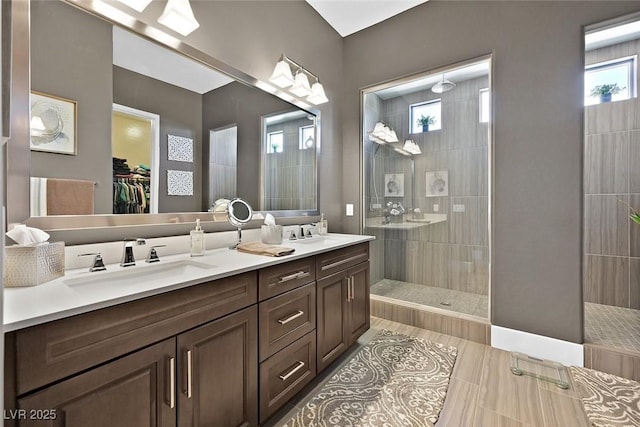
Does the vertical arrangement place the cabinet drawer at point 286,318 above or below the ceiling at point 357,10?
below

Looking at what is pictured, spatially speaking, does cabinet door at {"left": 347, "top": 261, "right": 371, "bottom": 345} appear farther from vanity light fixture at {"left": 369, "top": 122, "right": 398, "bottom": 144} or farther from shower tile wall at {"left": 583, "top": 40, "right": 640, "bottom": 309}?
shower tile wall at {"left": 583, "top": 40, "right": 640, "bottom": 309}

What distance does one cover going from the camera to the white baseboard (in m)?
1.89

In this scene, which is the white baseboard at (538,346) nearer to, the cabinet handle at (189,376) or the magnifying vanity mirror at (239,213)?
the magnifying vanity mirror at (239,213)

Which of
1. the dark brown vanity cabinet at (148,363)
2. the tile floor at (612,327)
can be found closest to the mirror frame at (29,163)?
the dark brown vanity cabinet at (148,363)

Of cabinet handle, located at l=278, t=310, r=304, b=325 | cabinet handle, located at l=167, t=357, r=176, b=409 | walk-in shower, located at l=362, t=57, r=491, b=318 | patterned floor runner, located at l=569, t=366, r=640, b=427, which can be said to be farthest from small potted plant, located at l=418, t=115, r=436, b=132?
cabinet handle, located at l=167, t=357, r=176, b=409

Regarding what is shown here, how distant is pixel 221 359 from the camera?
1.11 metres

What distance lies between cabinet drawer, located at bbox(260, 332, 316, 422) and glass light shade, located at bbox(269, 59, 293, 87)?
6.01 feet

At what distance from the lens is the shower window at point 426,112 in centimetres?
302

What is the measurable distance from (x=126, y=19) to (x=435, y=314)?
290 cm

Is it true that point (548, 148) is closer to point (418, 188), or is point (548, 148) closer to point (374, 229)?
point (418, 188)

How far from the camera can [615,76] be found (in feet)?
9.14

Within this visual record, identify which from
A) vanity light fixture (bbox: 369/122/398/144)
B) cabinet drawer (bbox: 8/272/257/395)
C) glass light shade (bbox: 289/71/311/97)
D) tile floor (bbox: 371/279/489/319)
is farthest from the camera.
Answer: vanity light fixture (bbox: 369/122/398/144)

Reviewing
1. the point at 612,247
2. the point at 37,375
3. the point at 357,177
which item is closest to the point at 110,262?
the point at 37,375

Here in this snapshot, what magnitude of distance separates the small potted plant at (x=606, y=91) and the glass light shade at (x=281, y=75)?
3171 mm
